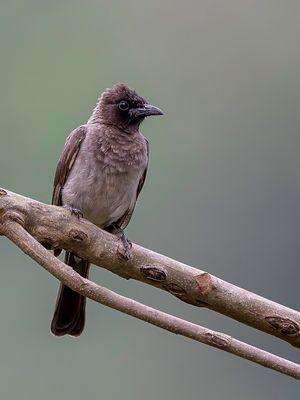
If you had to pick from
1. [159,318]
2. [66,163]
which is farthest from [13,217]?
[66,163]

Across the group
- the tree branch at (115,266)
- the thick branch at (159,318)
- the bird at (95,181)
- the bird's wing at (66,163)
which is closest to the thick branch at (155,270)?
the tree branch at (115,266)

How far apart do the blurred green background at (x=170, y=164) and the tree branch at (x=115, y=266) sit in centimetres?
691

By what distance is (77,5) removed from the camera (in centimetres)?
2216

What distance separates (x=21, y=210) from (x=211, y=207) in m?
12.5

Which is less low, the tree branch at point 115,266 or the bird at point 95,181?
the bird at point 95,181

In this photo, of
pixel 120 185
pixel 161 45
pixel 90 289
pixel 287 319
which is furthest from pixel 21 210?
pixel 161 45

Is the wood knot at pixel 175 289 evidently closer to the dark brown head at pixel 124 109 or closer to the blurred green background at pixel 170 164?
the dark brown head at pixel 124 109

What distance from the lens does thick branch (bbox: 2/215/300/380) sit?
13.6 feet

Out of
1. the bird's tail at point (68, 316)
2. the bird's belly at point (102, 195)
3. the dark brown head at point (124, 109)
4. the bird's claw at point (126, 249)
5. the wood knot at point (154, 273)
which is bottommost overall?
the bird's tail at point (68, 316)

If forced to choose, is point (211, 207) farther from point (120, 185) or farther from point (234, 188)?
point (120, 185)

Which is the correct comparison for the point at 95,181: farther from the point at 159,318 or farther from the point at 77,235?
the point at 159,318

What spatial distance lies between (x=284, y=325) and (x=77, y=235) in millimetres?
922

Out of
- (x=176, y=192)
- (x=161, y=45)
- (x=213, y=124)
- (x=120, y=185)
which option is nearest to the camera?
(x=120, y=185)

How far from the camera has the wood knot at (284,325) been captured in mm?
4633
